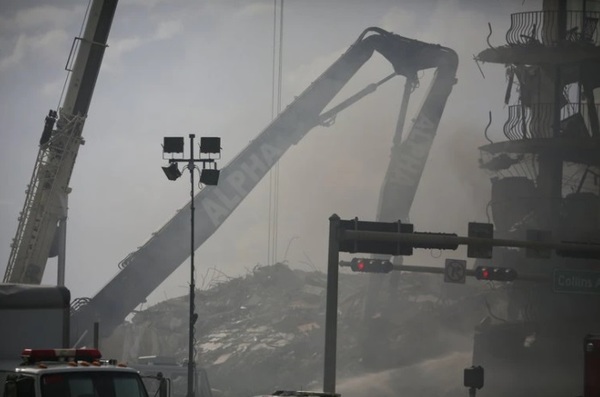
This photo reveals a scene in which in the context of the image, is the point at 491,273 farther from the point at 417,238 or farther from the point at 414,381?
the point at 414,381

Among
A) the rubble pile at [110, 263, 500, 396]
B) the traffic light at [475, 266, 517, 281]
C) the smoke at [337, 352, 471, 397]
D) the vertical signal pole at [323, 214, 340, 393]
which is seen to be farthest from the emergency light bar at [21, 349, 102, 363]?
the smoke at [337, 352, 471, 397]

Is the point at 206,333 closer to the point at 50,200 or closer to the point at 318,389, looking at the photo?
the point at 318,389

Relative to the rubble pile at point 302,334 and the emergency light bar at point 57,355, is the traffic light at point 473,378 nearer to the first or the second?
the emergency light bar at point 57,355

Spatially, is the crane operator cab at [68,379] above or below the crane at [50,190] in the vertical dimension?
below

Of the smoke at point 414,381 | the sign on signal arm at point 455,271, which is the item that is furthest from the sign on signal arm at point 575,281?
the smoke at point 414,381

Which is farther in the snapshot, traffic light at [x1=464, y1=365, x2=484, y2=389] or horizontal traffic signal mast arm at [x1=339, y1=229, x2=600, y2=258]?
horizontal traffic signal mast arm at [x1=339, y1=229, x2=600, y2=258]

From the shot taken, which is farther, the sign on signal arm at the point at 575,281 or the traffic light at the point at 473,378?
the sign on signal arm at the point at 575,281

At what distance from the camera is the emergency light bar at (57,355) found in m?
17.4

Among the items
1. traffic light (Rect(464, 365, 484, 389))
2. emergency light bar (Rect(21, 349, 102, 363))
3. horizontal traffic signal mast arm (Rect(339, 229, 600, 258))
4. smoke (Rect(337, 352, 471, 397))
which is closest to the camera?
emergency light bar (Rect(21, 349, 102, 363))

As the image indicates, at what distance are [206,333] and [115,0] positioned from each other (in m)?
24.2

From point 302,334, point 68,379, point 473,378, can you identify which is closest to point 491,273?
point 473,378

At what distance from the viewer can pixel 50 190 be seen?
138 ft

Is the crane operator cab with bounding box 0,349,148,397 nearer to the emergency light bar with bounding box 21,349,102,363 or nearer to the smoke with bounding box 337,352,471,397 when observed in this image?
the emergency light bar with bounding box 21,349,102,363

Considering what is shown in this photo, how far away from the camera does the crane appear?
41875 millimetres
